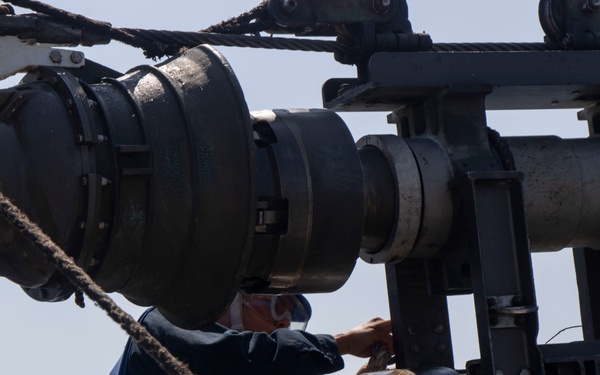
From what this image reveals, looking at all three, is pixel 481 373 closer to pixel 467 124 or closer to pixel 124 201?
pixel 467 124

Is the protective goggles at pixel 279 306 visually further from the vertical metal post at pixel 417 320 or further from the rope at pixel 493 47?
the rope at pixel 493 47

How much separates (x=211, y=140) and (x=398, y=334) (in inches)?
52.5

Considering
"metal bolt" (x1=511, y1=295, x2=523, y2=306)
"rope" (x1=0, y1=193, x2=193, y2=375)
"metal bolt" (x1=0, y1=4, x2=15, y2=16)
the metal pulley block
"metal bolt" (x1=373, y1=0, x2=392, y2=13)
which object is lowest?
"metal bolt" (x1=511, y1=295, x2=523, y2=306)

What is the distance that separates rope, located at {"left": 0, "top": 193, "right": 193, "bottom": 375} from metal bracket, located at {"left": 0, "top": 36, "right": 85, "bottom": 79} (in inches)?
49.2

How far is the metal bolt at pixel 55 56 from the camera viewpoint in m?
5.26

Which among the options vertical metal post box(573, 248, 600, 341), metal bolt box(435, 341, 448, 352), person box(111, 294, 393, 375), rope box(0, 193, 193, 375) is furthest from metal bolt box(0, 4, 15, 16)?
vertical metal post box(573, 248, 600, 341)

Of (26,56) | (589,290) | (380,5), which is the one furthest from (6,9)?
(589,290)

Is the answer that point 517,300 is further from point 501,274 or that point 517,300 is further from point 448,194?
point 448,194

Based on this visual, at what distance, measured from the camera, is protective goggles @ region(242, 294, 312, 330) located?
23.6 ft

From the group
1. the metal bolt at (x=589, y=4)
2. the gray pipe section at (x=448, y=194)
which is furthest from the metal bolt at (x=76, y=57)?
the metal bolt at (x=589, y=4)

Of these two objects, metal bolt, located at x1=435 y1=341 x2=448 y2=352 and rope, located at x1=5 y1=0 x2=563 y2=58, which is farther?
metal bolt, located at x1=435 y1=341 x2=448 y2=352

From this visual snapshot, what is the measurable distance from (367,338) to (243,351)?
688 millimetres

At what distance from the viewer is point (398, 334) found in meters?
5.57

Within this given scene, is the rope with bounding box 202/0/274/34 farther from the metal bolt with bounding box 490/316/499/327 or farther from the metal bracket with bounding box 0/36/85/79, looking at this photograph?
the metal bolt with bounding box 490/316/499/327
